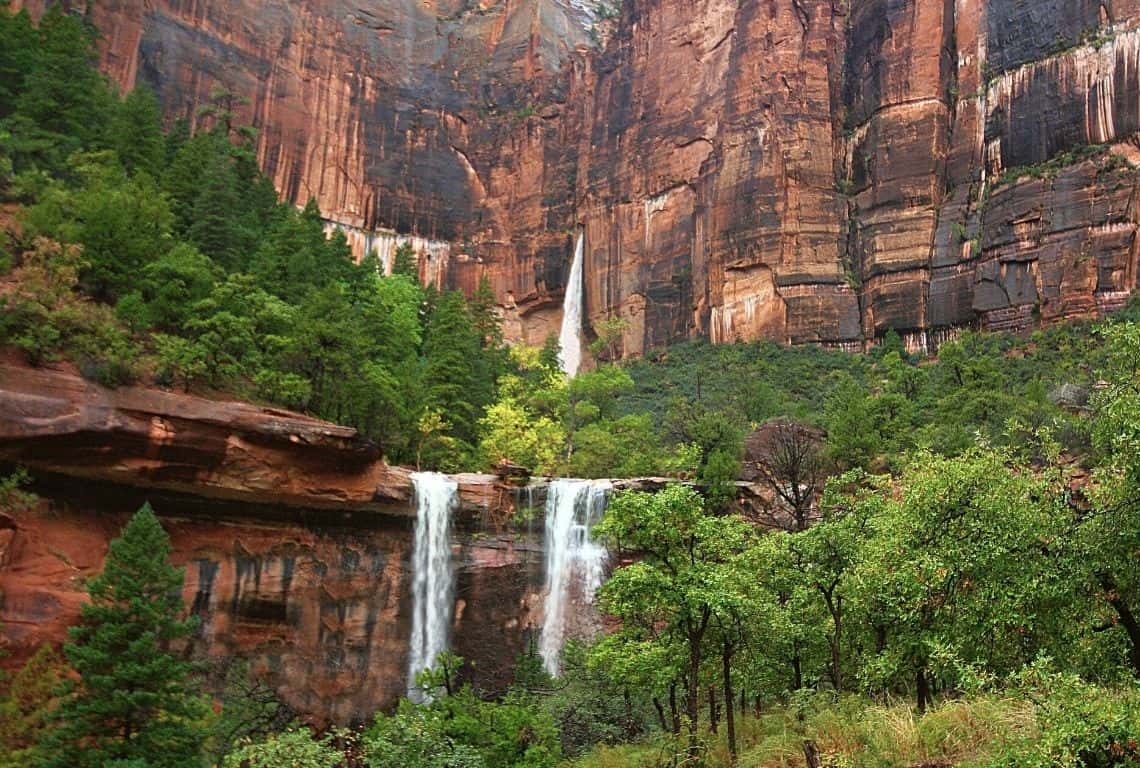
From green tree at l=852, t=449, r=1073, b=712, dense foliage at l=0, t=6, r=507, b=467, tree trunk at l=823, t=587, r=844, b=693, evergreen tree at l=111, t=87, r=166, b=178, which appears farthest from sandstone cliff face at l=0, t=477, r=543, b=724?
green tree at l=852, t=449, r=1073, b=712

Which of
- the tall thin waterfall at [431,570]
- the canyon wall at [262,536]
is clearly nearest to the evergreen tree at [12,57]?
the canyon wall at [262,536]

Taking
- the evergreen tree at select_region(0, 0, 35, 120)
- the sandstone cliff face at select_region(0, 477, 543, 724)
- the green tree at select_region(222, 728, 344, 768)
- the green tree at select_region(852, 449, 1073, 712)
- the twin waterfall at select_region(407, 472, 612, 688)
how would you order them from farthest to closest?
the evergreen tree at select_region(0, 0, 35, 120) → the twin waterfall at select_region(407, 472, 612, 688) → the sandstone cliff face at select_region(0, 477, 543, 724) → the green tree at select_region(222, 728, 344, 768) → the green tree at select_region(852, 449, 1073, 712)

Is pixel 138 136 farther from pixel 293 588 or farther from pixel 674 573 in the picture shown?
pixel 674 573

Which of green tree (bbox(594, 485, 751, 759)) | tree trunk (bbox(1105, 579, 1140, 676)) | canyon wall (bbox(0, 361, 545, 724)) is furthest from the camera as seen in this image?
canyon wall (bbox(0, 361, 545, 724))

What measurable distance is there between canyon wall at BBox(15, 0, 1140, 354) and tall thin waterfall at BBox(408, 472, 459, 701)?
35004mm

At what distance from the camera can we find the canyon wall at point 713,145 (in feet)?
177

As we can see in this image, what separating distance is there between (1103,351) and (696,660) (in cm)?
3379

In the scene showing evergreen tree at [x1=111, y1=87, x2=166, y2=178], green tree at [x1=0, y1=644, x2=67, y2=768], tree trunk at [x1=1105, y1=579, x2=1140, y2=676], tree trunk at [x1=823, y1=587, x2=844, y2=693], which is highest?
evergreen tree at [x1=111, y1=87, x2=166, y2=178]

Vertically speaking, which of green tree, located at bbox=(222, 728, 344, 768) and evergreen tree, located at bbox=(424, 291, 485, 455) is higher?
evergreen tree, located at bbox=(424, 291, 485, 455)

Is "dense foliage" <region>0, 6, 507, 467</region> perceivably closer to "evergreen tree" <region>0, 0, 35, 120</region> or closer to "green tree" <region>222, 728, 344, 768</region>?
"evergreen tree" <region>0, 0, 35, 120</region>

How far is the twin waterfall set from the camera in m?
30.6

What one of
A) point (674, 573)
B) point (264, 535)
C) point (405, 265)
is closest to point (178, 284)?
point (264, 535)

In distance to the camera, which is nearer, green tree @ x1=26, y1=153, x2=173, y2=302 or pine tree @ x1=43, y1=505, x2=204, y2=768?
pine tree @ x1=43, y1=505, x2=204, y2=768

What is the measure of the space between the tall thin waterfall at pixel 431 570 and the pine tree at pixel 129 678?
12083 mm
